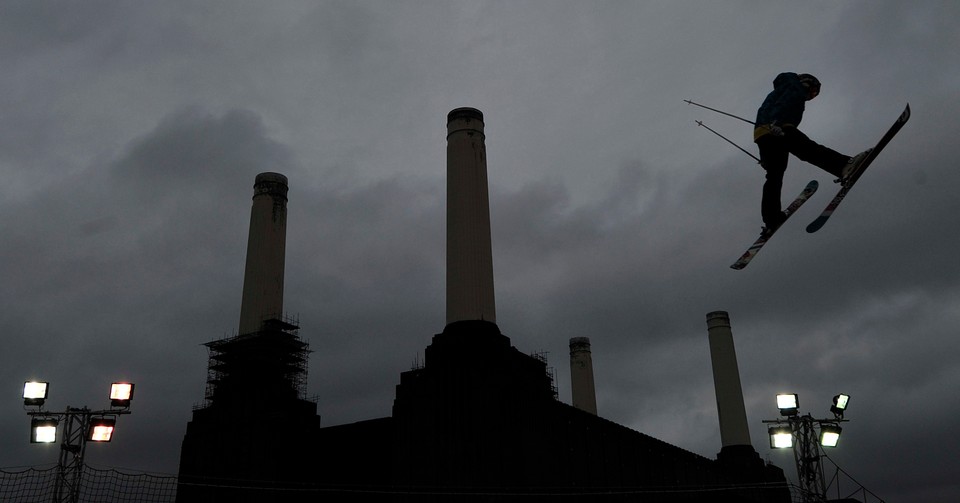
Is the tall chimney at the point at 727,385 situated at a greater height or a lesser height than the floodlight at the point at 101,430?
greater

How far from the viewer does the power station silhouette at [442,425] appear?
33.1 m

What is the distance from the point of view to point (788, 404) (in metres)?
25.9

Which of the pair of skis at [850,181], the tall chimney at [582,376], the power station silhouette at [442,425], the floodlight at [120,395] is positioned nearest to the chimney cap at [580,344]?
the tall chimney at [582,376]

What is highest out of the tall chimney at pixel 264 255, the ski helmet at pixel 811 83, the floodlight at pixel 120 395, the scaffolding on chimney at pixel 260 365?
the tall chimney at pixel 264 255

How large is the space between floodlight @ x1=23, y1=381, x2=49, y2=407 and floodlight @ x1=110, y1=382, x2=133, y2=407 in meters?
1.75

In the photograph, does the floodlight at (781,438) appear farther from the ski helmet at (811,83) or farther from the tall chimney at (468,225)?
the ski helmet at (811,83)

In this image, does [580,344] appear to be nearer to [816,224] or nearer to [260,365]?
[260,365]

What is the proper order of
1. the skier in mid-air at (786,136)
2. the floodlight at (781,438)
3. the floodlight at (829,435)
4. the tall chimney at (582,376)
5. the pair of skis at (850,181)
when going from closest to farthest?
the skier in mid-air at (786,136) → the pair of skis at (850,181) → the floodlight at (829,435) → the floodlight at (781,438) → the tall chimney at (582,376)

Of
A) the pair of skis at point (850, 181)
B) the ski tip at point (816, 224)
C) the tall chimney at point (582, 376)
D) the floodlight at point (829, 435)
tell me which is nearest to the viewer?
the pair of skis at point (850, 181)

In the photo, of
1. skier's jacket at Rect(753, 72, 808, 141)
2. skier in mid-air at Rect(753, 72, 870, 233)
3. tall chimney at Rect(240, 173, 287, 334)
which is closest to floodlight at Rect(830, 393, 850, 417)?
skier in mid-air at Rect(753, 72, 870, 233)

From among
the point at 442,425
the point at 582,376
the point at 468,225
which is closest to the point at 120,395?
the point at 442,425

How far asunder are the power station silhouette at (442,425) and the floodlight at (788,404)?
Result: 6.58 meters

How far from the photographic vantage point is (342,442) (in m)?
40.5

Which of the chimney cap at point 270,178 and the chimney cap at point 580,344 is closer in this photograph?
the chimney cap at point 270,178
